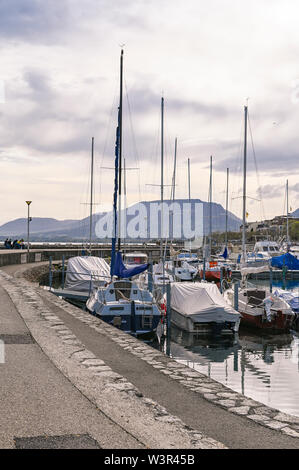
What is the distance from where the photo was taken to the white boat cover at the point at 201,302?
2138 centimetres

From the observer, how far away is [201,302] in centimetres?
2202

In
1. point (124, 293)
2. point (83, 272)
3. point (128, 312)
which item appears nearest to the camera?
point (128, 312)

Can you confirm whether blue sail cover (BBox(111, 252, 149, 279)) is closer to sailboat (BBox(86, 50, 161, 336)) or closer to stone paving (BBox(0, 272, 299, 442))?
sailboat (BBox(86, 50, 161, 336))

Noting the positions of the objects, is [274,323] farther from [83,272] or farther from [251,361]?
[83,272]

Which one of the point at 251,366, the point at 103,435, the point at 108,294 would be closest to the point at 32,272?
the point at 108,294

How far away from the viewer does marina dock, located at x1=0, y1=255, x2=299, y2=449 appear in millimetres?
5512

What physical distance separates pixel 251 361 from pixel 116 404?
483 inches

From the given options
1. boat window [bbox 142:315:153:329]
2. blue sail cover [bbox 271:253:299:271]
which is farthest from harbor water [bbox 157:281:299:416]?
blue sail cover [bbox 271:253:299:271]

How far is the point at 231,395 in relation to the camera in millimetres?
7770

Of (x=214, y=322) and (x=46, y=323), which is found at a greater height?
(x=46, y=323)

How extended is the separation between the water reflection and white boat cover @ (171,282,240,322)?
3.40 ft

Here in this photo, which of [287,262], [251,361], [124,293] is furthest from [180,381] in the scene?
[287,262]

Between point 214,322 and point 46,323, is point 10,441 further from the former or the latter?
point 214,322

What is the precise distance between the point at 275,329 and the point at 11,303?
13185mm
